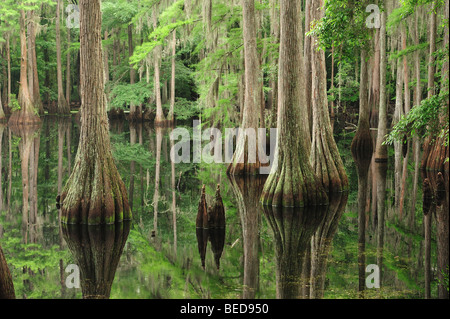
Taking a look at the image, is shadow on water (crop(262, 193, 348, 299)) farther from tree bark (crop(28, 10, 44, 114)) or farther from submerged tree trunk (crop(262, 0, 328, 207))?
tree bark (crop(28, 10, 44, 114))

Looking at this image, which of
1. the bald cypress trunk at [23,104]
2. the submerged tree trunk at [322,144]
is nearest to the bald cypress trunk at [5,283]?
the submerged tree trunk at [322,144]

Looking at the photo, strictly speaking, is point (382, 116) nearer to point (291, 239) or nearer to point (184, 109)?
point (291, 239)

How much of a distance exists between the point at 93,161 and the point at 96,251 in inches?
83.9

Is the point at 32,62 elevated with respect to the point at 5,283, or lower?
elevated

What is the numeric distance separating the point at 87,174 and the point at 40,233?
1.25 m

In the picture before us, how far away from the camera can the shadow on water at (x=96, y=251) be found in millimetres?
6641

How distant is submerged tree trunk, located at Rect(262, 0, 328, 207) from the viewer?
36.7 feet

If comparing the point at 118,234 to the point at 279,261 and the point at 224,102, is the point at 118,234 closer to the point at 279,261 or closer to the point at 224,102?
the point at 279,261

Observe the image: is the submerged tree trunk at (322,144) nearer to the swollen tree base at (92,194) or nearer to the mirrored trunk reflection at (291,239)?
the mirrored trunk reflection at (291,239)

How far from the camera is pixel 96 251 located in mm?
8062

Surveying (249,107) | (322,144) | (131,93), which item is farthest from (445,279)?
(131,93)

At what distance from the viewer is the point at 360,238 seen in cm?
902

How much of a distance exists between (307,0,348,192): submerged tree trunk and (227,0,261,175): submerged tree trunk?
2998mm

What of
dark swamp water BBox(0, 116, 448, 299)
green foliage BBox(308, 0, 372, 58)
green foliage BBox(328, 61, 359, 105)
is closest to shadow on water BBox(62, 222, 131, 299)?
dark swamp water BBox(0, 116, 448, 299)
